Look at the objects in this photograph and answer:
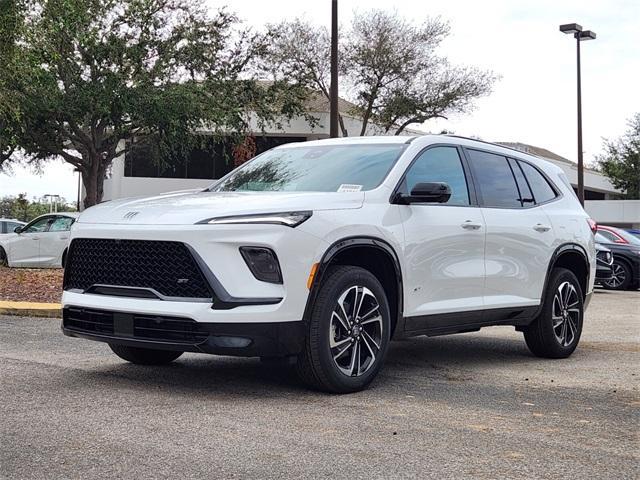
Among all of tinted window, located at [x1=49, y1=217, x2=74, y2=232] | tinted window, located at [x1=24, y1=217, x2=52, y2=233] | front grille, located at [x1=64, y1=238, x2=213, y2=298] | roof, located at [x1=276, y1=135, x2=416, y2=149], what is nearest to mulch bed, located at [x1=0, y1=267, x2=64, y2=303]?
tinted window, located at [x1=24, y1=217, x2=52, y2=233]

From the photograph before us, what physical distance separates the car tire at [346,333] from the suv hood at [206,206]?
48cm

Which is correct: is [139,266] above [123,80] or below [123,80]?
below

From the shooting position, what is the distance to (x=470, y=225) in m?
6.89

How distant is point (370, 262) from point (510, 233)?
170 cm

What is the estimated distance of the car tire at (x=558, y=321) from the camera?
311 inches

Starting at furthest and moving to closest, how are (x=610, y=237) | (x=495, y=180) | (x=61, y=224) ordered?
(x=61, y=224)
(x=610, y=237)
(x=495, y=180)

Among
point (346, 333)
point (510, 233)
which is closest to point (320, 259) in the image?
point (346, 333)

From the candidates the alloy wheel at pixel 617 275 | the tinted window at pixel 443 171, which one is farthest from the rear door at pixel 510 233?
the alloy wheel at pixel 617 275

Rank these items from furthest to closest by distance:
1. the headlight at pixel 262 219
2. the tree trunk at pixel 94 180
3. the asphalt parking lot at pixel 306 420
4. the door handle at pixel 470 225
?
1. the tree trunk at pixel 94 180
2. the door handle at pixel 470 225
3. the headlight at pixel 262 219
4. the asphalt parking lot at pixel 306 420

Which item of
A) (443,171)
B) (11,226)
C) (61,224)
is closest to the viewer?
(443,171)

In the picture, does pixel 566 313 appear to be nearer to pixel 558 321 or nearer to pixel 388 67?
pixel 558 321

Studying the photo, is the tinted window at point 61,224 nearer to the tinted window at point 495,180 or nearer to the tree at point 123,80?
the tree at point 123,80

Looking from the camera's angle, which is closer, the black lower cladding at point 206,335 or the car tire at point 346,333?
the black lower cladding at point 206,335

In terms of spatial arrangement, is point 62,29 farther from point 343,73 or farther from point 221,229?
point 221,229
